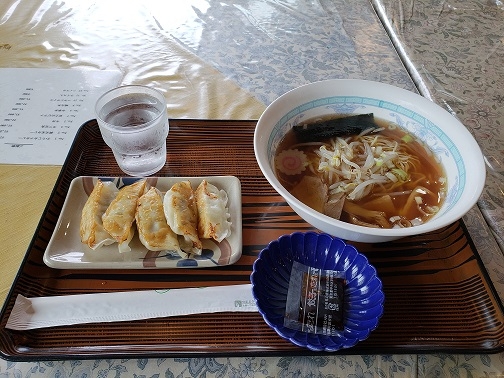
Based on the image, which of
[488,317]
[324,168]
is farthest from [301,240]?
[488,317]

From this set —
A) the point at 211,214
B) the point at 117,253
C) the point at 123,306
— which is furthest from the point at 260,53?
the point at 123,306

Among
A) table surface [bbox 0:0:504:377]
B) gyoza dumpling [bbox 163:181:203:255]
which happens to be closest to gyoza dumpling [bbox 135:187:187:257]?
gyoza dumpling [bbox 163:181:203:255]

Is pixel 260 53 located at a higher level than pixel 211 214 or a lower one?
lower

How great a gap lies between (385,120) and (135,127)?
2.10 ft

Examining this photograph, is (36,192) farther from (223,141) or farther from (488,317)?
(488,317)

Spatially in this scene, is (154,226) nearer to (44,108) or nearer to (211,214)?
(211,214)

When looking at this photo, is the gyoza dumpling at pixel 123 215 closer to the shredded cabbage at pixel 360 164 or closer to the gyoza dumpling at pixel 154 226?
the gyoza dumpling at pixel 154 226

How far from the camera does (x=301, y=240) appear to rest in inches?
32.0

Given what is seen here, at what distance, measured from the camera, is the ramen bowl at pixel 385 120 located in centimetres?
76

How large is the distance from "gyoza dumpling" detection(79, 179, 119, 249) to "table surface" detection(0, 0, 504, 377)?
15 cm

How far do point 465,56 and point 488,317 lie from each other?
4.01ft

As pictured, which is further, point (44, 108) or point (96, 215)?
point (44, 108)

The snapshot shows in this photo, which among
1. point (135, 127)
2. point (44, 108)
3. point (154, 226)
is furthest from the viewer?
point (44, 108)

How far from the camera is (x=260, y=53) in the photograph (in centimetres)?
155
